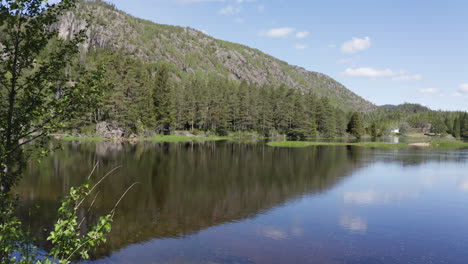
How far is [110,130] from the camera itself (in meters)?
93.2

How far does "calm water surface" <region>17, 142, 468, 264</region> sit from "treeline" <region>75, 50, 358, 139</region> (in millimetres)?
56457

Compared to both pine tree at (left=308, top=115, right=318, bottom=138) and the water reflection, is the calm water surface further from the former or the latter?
pine tree at (left=308, top=115, right=318, bottom=138)

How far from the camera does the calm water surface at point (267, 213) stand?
54.6 ft

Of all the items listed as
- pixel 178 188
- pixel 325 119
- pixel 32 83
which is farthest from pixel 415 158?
pixel 325 119

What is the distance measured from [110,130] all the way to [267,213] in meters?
78.5

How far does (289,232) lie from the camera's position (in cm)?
1959

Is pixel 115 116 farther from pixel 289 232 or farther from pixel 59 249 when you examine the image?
pixel 59 249

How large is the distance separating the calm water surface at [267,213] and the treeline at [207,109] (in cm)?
5646

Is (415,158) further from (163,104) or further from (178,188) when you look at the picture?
(163,104)

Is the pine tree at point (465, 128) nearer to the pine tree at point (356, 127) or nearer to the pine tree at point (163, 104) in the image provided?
the pine tree at point (356, 127)

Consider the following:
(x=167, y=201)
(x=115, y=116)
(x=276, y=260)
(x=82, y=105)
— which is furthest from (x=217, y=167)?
(x=115, y=116)

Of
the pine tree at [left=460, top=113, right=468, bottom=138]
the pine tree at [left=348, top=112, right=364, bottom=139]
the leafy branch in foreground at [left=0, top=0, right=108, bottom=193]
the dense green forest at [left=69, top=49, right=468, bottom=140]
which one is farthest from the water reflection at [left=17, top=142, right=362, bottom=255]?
the pine tree at [left=460, top=113, right=468, bottom=138]

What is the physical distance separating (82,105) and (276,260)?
10.9m

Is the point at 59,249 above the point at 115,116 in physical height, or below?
below
